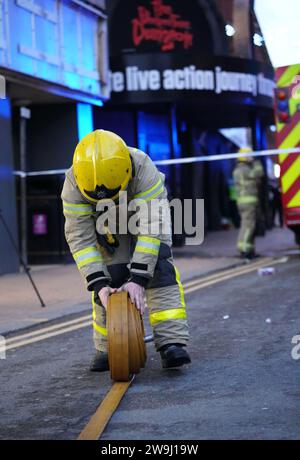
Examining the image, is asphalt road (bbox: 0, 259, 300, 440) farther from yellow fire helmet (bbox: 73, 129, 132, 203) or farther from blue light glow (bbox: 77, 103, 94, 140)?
blue light glow (bbox: 77, 103, 94, 140)

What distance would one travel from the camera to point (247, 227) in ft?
45.7

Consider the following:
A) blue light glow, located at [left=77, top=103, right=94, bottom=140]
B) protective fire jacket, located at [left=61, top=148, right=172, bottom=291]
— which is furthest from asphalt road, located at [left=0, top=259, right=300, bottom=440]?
blue light glow, located at [left=77, top=103, right=94, bottom=140]

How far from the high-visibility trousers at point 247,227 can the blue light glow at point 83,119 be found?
11.1 ft

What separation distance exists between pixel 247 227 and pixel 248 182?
0.81 metres

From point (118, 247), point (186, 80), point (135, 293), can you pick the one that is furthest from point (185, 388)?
point (186, 80)

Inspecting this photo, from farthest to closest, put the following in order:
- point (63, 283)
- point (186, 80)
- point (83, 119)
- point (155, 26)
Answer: point (155, 26), point (186, 80), point (83, 119), point (63, 283)

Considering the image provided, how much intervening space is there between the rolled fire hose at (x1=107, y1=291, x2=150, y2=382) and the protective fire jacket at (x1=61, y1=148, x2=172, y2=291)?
0.18 m

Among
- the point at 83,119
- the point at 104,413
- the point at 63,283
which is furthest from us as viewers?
the point at 83,119

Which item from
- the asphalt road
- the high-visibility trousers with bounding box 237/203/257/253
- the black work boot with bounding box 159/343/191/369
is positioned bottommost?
the asphalt road

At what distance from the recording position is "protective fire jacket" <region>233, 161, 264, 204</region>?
14.2 m

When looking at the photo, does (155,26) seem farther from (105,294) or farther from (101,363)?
(105,294)

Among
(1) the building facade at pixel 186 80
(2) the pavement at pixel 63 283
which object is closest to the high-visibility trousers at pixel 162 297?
(2) the pavement at pixel 63 283

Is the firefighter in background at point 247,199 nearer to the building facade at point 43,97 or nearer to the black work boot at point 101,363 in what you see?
the building facade at point 43,97
